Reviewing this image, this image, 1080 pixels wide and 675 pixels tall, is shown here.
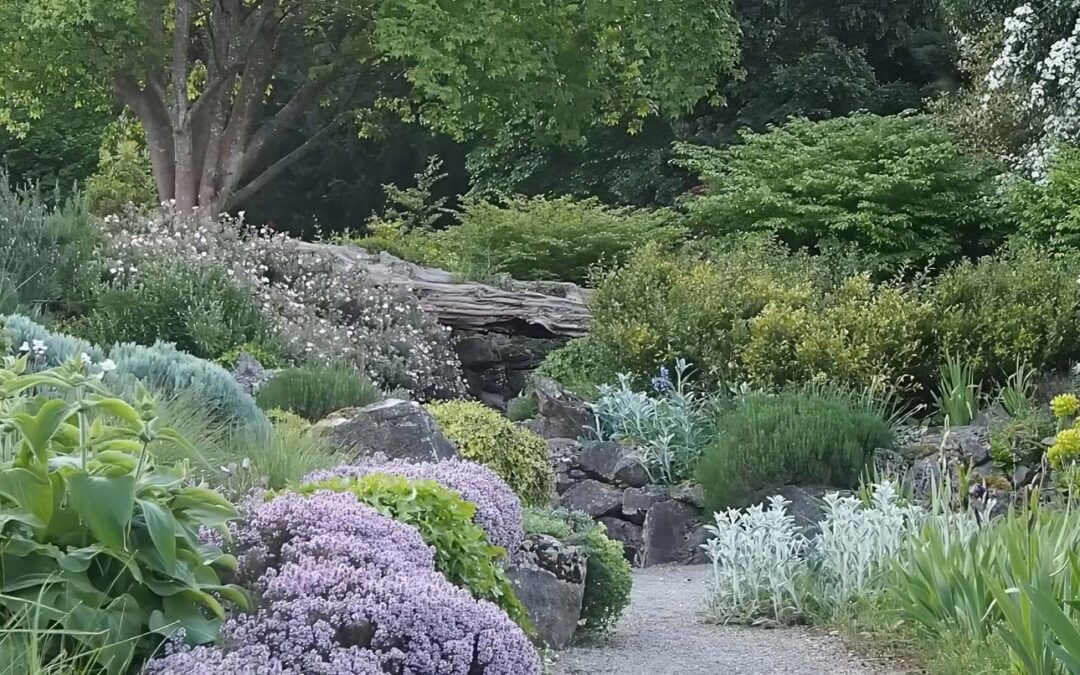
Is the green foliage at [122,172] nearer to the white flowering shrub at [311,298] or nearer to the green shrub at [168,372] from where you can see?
the white flowering shrub at [311,298]

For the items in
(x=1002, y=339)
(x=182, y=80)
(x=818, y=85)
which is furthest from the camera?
(x=818, y=85)

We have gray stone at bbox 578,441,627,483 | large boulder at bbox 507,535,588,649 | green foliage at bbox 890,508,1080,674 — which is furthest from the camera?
gray stone at bbox 578,441,627,483

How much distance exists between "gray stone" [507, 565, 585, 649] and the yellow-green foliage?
2.19 metres

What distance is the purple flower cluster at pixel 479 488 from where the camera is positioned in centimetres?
432

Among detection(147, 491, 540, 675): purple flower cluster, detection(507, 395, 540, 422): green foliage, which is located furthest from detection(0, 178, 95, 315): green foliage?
detection(147, 491, 540, 675): purple flower cluster

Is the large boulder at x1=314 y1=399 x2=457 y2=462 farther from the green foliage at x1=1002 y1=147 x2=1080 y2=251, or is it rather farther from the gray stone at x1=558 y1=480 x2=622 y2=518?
the green foliage at x1=1002 y1=147 x2=1080 y2=251

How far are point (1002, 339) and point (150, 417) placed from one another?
25.0ft

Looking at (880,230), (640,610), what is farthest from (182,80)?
(640,610)

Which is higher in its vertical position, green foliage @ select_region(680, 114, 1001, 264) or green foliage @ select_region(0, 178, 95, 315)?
green foliage @ select_region(680, 114, 1001, 264)

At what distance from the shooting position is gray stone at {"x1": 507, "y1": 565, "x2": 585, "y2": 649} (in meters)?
4.61

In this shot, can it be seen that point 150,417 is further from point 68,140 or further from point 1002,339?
point 68,140

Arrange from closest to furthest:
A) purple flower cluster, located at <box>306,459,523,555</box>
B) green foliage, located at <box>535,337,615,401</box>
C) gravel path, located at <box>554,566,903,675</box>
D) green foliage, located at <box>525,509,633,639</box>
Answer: purple flower cluster, located at <box>306,459,523,555</box>
gravel path, located at <box>554,566,903,675</box>
green foliage, located at <box>525,509,633,639</box>
green foliage, located at <box>535,337,615,401</box>

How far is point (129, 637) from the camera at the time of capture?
8.91 feet

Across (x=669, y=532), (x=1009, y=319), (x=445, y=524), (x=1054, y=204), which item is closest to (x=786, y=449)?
(x=669, y=532)
